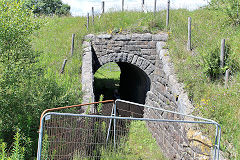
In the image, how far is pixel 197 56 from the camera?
704 centimetres

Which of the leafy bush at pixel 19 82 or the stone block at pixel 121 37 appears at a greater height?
the stone block at pixel 121 37

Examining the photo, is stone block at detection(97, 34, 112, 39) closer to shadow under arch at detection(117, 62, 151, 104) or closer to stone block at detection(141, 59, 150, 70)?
Result: stone block at detection(141, 59, 150, 70)

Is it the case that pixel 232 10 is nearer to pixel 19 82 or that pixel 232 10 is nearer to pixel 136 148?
pixel 136 148

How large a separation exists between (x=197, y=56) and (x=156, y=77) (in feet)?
7.64

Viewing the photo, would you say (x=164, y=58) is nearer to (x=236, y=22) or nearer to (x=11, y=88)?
(x=236, y=22)

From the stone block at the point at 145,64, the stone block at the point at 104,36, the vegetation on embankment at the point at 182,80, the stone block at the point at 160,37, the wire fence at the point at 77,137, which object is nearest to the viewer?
the wire fence at the point at 77,137

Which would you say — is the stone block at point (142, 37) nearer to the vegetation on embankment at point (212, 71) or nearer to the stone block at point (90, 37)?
the vegetation on embankment at point (212, 71)

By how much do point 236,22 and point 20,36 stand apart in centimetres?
792

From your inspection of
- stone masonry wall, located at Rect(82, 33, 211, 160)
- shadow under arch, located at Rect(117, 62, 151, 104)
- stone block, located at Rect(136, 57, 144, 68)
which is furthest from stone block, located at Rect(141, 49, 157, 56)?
shadow under arch, located at Rect(117, 62, 151, 104)

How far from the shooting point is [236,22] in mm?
8570

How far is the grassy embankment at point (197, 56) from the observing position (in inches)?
186

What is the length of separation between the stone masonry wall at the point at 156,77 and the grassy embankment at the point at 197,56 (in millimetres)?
354

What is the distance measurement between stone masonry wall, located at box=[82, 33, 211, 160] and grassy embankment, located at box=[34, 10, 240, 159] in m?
0.35

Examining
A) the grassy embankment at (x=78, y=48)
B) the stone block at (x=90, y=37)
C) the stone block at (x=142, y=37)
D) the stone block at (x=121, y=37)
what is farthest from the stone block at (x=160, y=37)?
the stone block at (x=90, y=37)
